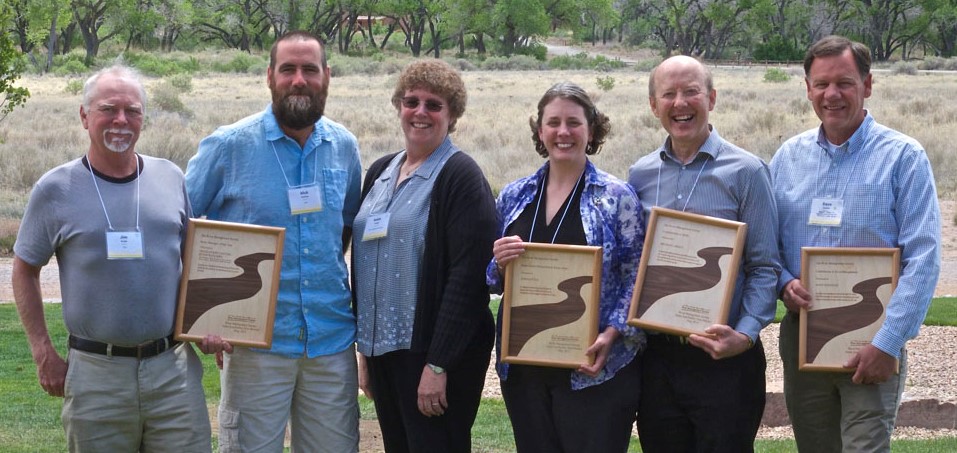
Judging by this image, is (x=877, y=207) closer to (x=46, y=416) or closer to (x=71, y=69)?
(x=46, y=416)

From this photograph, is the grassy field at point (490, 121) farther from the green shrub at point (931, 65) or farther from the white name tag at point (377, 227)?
the green shrub at point (931, 65)

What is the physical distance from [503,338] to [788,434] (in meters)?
4.37

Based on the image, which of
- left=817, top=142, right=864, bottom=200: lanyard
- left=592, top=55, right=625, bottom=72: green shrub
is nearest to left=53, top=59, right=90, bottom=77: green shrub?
left=592, top=55, right=625, bottom=72: green shrub

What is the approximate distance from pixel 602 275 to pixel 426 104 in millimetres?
1110

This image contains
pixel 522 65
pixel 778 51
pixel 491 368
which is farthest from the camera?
pixel 778 51

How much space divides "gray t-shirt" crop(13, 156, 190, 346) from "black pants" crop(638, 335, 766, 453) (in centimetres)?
212

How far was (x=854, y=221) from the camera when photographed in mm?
4668

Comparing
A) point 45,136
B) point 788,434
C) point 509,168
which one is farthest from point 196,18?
point 788,434

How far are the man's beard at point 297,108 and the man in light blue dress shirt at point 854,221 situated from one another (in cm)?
212

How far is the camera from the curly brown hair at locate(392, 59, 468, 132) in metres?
4.88

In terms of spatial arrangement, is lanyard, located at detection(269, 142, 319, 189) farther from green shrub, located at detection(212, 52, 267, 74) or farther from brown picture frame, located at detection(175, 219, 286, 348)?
green shrub, located at detection(212, 52, 267, 74)

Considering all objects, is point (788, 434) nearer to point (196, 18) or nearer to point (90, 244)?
point (90, 244)

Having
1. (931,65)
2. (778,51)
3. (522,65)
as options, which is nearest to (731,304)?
(931,65)

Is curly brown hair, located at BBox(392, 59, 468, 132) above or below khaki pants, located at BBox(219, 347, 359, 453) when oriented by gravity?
above
